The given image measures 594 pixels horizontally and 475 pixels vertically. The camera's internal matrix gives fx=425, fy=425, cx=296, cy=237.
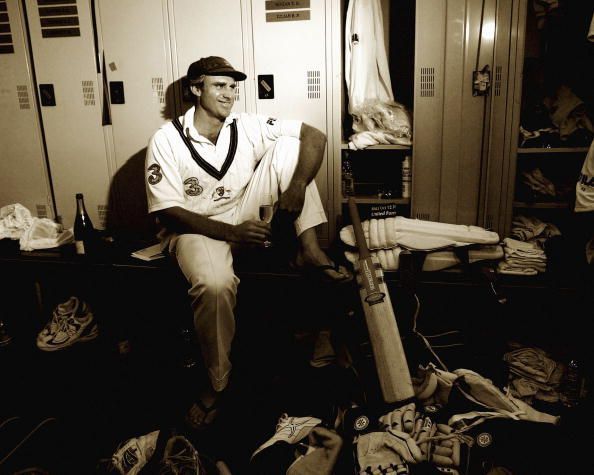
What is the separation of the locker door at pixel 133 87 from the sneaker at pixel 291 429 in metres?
1.85

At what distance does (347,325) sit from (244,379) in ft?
2.00

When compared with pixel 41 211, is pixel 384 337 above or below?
below

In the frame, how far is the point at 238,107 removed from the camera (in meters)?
2.77

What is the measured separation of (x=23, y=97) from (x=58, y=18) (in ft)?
1.99

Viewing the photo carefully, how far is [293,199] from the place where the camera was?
2.13 metres

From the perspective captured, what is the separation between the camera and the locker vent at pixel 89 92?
2902 mm

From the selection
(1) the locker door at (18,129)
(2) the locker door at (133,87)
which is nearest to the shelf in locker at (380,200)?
(2) the locker door at (133,87)

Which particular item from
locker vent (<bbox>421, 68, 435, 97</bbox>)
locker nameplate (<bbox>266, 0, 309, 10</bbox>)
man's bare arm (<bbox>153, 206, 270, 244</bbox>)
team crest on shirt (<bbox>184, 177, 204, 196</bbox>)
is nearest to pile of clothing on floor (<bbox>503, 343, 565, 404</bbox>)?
man's bare arm (<bbox>153, 206, 270, 244</bbox>)

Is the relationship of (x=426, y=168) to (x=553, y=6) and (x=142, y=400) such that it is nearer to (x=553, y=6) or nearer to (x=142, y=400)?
(x=553, y=6)

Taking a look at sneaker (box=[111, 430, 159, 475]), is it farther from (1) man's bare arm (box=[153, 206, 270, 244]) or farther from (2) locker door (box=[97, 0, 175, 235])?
(2) locker door (box=[97, 0, 175, 235])

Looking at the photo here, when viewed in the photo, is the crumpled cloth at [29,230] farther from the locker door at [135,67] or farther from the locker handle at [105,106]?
the locker handle at [105,106]

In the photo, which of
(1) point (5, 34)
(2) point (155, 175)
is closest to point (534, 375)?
(2) point (155, 175)

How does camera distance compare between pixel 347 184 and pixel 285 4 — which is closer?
pixel 285 4

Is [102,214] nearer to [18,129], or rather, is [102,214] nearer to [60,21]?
[18,129]
